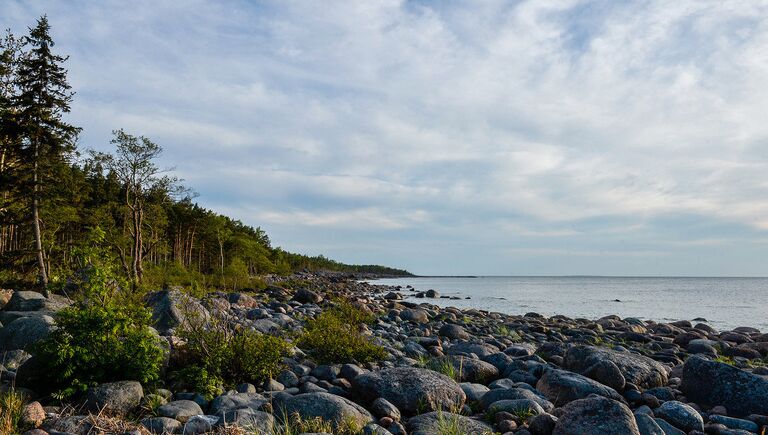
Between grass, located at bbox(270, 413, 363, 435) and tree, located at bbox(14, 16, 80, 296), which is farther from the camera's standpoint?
tree, located at bbox(14, 16, 80, 296)

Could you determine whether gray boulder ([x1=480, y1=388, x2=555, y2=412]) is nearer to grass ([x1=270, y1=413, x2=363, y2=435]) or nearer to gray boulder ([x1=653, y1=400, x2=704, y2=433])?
gray boulder ([x1=653, y1=400, x2=704, y2=433])

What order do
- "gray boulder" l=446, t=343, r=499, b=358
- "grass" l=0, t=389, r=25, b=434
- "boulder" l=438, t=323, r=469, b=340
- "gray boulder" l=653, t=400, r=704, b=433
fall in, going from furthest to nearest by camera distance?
"boulder" l=438, t=323, r=469, b=340, "gray boulder" l=446, t=343, r=499, b=358, "gray boulder" l=653, t=400, r=704, b=433, "grass" l=0, t=389, r=25, b=434

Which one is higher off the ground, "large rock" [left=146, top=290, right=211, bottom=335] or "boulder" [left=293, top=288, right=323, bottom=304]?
"large rock" [left=146, top=290, right=211, bottom=335]

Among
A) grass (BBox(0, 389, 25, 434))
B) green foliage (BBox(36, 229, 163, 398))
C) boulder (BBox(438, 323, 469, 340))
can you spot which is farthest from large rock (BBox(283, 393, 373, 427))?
boulder (BBox(438, 323, 469, 340))

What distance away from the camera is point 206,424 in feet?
19.4

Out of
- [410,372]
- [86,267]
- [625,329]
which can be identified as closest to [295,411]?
[410,372]

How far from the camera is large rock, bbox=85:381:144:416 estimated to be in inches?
258

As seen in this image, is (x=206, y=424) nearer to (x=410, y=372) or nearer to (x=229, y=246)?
(x=410, y=372)

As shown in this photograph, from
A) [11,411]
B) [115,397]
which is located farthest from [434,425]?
[11,411]

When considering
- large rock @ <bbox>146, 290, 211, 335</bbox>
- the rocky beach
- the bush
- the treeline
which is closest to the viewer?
the rocky beach

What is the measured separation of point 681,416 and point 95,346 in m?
8.47

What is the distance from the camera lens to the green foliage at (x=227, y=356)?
26.5 feet

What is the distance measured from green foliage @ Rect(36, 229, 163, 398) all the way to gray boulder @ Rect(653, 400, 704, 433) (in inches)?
290

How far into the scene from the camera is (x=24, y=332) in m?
9.57
